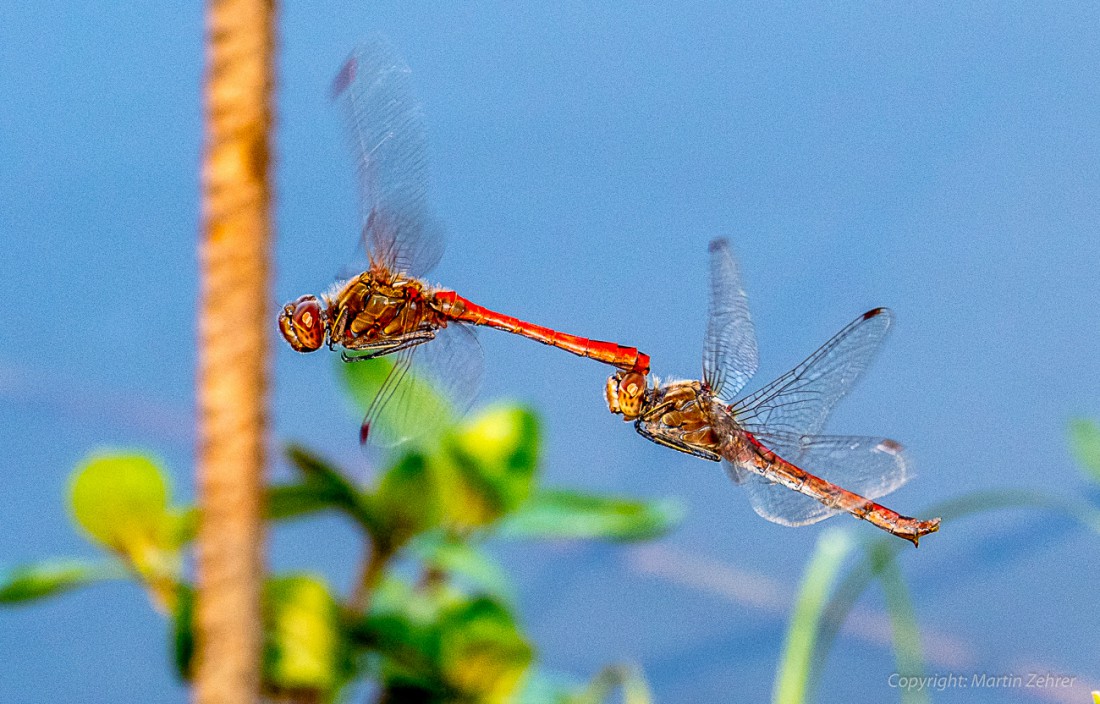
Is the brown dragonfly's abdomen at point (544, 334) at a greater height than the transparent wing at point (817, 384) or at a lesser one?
lesser

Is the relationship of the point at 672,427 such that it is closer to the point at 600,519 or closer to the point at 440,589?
the point at 600,519

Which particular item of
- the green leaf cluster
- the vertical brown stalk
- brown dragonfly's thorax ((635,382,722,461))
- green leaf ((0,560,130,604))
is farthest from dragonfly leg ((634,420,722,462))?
green leaf ((0,560,130,604))

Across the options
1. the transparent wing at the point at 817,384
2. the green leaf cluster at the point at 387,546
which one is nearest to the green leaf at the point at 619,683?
the green leaf cluster at the point at 387,546

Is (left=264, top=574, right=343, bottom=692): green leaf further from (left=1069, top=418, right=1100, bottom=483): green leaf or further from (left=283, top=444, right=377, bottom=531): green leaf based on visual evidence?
(left=1069, top=418, right=1100, bottom=483): green leaf

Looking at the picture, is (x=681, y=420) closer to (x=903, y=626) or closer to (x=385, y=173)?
(x=385, y=173)

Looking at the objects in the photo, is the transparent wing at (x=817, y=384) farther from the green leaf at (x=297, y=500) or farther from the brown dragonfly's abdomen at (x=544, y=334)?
the green leaf at (x=297, y=500)

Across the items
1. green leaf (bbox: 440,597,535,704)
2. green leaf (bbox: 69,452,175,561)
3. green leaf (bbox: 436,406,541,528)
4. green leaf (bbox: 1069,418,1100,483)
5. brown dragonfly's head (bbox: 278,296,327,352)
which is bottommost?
brown dragonfly's head (bbox: 278,296,327,352)

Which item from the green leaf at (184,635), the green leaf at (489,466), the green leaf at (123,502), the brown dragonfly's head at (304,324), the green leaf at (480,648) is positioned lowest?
the green leaf at (184,635)

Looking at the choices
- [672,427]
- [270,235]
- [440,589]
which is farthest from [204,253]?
[440,589]
